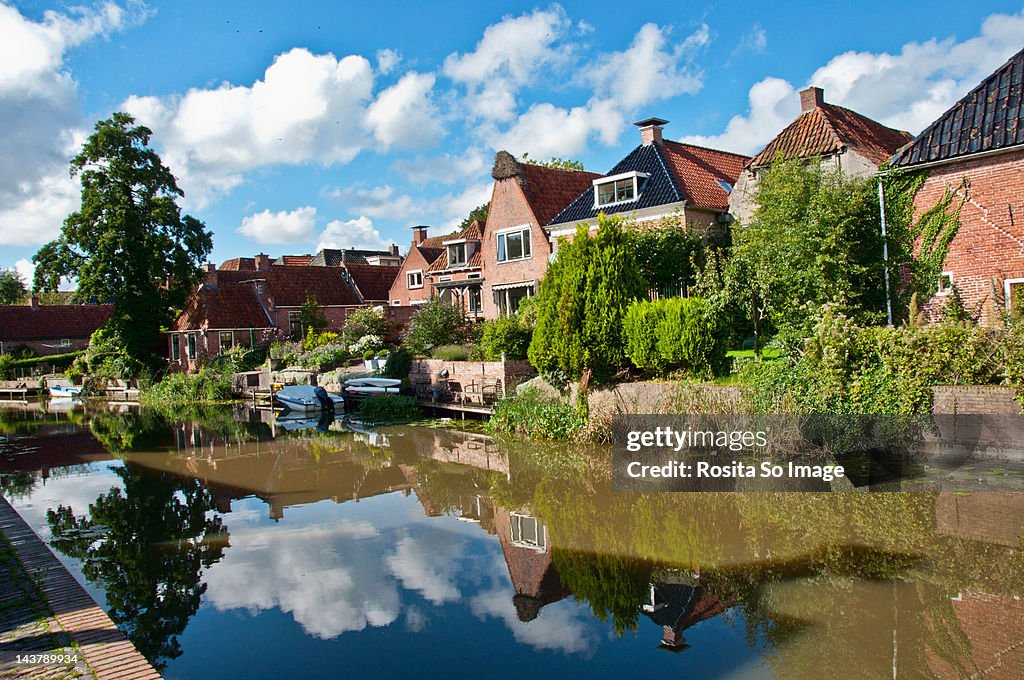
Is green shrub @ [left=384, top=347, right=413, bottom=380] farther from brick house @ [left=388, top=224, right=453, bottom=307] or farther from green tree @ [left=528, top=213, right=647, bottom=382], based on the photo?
brick house @ [left=388, top=224, right=453, bottom=307]

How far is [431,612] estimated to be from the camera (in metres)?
8.81

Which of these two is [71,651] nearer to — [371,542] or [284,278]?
[371,542]

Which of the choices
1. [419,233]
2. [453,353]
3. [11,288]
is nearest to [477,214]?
[419,233]

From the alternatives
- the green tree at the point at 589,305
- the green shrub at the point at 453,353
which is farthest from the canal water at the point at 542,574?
the green shrub at the point at 453,353

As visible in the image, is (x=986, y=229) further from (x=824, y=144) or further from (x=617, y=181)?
(x=617, y=181)

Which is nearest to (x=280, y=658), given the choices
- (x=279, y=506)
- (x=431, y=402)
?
(x=279, y=506)

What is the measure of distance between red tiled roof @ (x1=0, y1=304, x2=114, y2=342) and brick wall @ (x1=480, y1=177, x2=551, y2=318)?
37.4 m

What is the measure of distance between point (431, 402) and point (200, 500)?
1180 centimetres

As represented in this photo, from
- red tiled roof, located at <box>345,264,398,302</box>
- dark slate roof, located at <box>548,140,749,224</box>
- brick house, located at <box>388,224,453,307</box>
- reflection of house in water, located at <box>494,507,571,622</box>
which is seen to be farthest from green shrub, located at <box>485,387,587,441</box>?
red tiled roof, located at <box>345,264,398,302</box>

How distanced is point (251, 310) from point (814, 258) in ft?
121

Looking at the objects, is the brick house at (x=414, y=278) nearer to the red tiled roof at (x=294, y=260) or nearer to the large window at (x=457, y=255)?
the large window at (x=457, y=255)

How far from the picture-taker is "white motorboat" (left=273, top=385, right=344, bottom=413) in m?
29.7

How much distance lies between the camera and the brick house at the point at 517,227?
3403 cm

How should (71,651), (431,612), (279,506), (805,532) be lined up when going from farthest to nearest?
(279,506) → (805,532) → (431,612) → (71,651)
